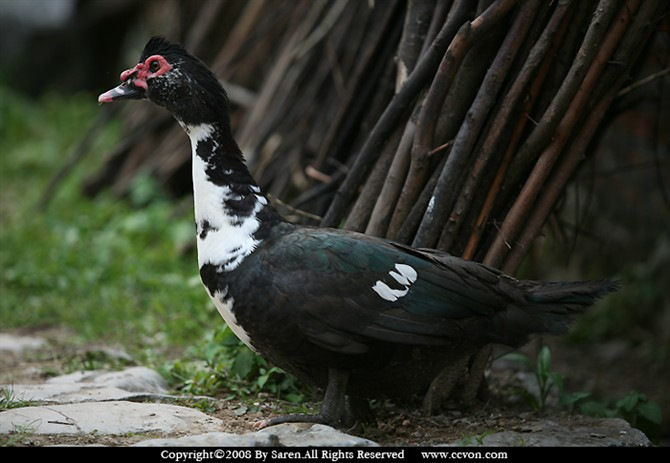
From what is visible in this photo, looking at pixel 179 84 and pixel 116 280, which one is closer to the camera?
pixel 179 84

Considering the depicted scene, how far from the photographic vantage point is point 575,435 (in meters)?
3.62

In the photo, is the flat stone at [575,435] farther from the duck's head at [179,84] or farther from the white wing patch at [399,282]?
the duck's head at [179,84]

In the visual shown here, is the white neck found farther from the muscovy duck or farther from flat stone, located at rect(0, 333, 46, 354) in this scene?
flat stone, located at rect(0, 333, 46, 354)

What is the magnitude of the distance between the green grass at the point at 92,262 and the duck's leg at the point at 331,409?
5.58ft

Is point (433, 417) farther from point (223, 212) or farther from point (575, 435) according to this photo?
point (223, 212)

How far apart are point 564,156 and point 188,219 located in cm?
371

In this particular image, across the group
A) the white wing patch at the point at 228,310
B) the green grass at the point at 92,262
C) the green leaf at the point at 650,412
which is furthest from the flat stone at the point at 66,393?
the green leaf at the point at 650,412

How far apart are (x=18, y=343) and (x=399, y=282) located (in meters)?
2.60

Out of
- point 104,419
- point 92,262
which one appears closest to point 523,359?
point 104,419

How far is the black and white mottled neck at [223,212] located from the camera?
142 inches

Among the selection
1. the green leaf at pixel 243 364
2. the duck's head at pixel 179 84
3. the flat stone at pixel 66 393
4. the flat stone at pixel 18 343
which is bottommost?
the flat stone at pixel 18 343

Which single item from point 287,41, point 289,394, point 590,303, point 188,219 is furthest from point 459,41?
point 188,219

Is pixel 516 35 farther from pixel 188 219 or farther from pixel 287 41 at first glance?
pixel 188 219

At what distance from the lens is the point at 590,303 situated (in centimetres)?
354
